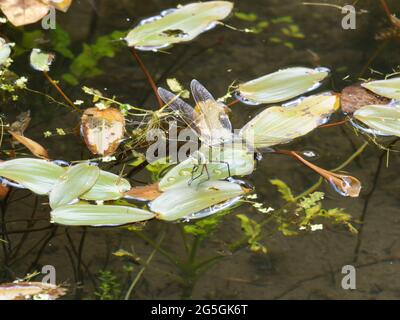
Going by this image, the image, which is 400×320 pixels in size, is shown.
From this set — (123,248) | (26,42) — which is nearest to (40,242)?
(123,248)

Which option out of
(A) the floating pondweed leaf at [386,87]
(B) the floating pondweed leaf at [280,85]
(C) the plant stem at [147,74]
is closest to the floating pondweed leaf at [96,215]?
(C) the plant stem at [147,74]

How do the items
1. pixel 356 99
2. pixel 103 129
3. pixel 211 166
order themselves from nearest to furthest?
1. pixel 211 166
2. pixel 103 129
3. pixel 356 99

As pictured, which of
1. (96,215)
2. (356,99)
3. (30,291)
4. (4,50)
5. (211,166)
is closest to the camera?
(30,291)

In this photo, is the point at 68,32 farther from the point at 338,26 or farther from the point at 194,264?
the point at 194,264

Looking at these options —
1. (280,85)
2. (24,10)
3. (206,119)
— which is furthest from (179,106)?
(24,10)

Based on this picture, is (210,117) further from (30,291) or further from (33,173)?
(30,291)

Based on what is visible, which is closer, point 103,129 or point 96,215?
point 96,215

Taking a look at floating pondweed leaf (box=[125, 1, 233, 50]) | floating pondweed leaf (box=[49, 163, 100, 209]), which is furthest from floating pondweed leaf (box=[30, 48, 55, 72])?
floating pondweed leaf (box=[49, 163, 100, 209])
